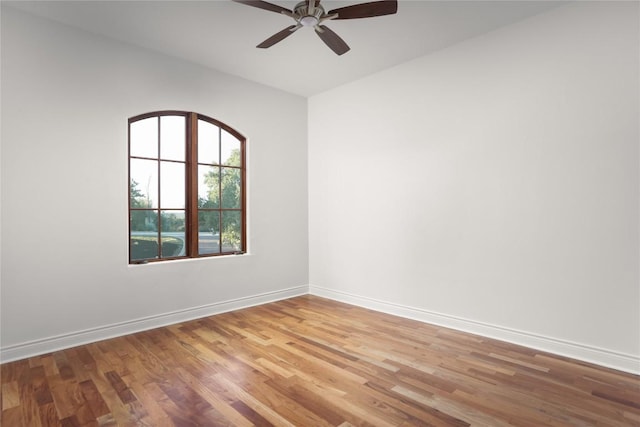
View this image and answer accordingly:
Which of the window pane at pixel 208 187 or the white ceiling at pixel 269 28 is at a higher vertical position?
the white ceiling at pixel 269 28

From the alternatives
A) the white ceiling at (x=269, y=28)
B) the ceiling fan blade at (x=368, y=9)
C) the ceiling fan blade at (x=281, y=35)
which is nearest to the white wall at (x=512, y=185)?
the white ceiling at (x=269, y=28)

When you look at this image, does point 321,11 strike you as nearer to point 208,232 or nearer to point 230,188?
point 230,188

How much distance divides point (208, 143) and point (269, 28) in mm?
1582

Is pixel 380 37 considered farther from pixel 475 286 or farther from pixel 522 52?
pixel 475 286

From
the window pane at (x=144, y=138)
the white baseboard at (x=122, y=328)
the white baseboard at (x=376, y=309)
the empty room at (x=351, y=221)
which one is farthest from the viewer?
the window pane at (x=144, y=138)

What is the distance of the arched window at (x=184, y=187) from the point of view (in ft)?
12.0

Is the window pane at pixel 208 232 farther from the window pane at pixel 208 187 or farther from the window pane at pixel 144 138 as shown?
the window pane at pixel 144 138

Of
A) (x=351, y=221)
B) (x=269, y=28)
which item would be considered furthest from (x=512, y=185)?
(x=269, y=28)

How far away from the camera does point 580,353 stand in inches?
110

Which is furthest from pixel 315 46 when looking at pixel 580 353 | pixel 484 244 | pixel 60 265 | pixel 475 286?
pixel 580 353

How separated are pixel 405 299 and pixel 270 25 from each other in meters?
3.17

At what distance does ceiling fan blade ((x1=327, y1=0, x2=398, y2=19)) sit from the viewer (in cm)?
238

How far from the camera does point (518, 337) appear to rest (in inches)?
122

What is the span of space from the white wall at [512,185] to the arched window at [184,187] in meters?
1.56
